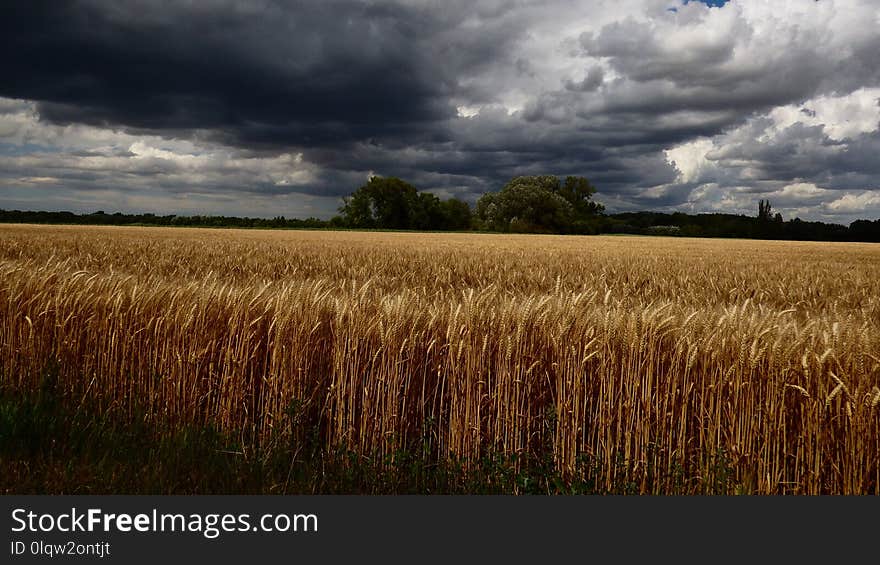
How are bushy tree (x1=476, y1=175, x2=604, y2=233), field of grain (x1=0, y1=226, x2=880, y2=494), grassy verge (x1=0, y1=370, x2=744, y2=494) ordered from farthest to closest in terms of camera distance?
1. bushy tree (x1=476, y1=175, x2=604, y2=233)
2. field of grain (x1=0, y1=226, x2=880, y2=494)
3. grassy verge (x1=0, y1=370, x2=744, y2=494)

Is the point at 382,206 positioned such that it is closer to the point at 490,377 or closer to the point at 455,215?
the point at 455,215

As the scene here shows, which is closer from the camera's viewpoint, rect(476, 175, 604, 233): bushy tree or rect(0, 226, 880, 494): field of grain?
rect(0, 226, 880, 494): field of grain

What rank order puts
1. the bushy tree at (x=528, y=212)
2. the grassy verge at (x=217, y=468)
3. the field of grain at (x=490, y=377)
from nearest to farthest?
1. the grassy verge at (x=217, y=468)
2. the field of grain at (x=490, y=377)
3. the bushy tree at (x=528, y=212)

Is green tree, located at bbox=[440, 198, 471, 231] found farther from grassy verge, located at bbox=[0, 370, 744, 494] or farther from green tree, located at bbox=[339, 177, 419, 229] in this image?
grassy verge, located at bbox=[0, 370, 744, 494]

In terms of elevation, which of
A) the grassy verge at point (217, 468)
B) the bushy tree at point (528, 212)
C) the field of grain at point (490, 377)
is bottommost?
the grassy verge at point (217, 468)

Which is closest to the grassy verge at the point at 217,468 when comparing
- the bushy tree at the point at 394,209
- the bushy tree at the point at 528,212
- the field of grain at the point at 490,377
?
the field of grain at the point at 490,377

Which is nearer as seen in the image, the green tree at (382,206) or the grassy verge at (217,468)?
A: the grassy verge at (217,468)

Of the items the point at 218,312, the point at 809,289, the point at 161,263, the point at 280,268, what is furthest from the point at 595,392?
the point at 161,263

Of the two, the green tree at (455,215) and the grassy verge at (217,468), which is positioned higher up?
the green tree at (455,215)

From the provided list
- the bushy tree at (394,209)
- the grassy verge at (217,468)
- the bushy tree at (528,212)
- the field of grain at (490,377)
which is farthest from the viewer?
the bushy tree at (394,209)

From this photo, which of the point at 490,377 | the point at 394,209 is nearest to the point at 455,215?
the point at 394,209

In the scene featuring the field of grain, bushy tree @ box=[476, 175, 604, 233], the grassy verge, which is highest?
bushy tree @ box=[476, 175, 604, 233]

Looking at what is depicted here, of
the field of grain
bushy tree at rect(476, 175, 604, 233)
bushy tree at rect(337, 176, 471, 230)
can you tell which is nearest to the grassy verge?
the field of grain

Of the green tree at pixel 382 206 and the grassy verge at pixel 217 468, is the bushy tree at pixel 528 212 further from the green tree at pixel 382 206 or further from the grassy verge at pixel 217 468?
the grassy verge at pixel 217 468
